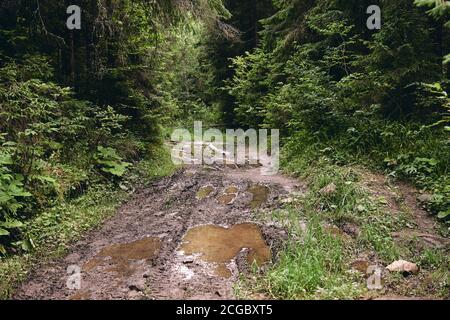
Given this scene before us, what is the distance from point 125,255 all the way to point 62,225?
5.35 feet

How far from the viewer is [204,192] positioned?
9.18 metres

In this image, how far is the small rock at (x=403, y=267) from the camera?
522 cm

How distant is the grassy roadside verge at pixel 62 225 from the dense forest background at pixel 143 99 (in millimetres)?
76

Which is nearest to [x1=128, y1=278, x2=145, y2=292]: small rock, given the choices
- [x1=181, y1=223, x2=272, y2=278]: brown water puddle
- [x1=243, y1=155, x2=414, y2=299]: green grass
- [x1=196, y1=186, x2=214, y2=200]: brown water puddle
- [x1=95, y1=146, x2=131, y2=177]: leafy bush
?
[x1=181, y1=223, x2=272, y2=278]: brown water puddle

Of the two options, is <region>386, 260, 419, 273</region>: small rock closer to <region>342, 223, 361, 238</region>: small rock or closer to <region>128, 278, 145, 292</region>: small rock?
<region>342, 223, 361, 238</region>: small rock

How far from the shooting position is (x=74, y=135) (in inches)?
372

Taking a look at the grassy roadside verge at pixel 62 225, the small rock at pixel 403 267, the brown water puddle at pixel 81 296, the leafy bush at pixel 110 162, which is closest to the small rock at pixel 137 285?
→ the brown water puddle at pixel 81 296

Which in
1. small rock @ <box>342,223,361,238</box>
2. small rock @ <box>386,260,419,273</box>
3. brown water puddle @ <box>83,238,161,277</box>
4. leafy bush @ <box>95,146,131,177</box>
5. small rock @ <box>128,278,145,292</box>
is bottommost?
small rock @ <box>128,278,145,292</box>

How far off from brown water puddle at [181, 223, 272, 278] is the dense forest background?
263 cm

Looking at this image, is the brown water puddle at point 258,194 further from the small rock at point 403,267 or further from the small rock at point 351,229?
the small rock at point 403,267

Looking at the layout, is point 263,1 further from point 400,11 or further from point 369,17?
point 400,11

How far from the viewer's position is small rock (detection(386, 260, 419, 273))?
5219 millimetres

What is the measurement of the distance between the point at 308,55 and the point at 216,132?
8.99 m

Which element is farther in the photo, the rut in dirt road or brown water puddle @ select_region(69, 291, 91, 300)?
the rut in dirt road
